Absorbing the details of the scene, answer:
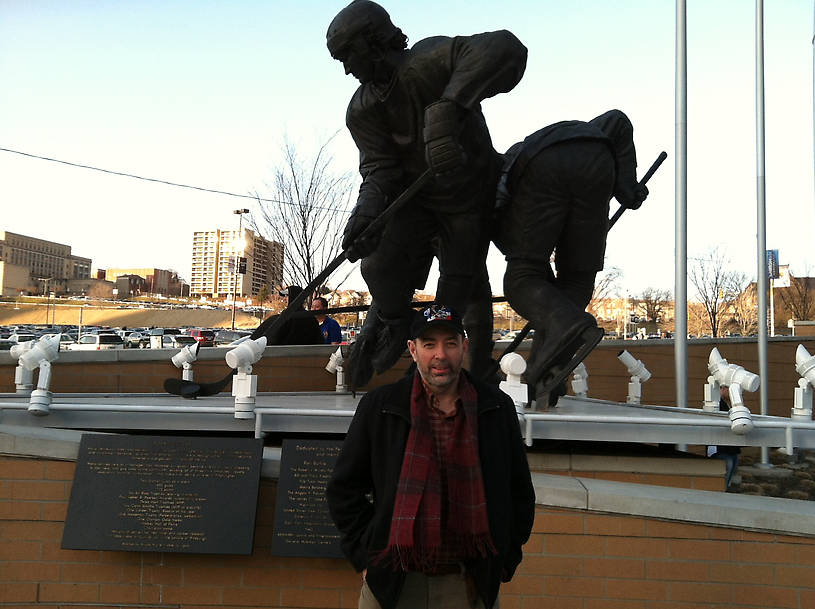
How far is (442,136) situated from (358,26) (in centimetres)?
79

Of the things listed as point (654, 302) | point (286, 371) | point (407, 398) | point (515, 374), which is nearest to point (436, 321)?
point (407, 398)

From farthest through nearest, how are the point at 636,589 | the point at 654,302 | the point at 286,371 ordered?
the point at 654,302 → the point at 286,371 → the point at 636,589

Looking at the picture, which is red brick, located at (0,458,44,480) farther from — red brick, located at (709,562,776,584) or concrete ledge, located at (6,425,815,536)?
red brick, located at (709,562,776,584)

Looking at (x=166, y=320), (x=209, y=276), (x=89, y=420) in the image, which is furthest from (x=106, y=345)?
(x=209, y=276)

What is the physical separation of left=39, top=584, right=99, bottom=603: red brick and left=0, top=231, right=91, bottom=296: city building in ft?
298

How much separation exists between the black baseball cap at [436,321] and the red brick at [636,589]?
5.39ft

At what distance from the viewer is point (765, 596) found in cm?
272

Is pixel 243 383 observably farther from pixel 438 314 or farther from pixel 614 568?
pixel 614 568

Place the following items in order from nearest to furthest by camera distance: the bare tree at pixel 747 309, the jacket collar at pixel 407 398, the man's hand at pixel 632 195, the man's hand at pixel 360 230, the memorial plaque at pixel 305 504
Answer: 1. the jacket collar at pixel 407 398
2. the memorial plaque at pixel 305 504
3. the man's hand at pixel 360 230
4. the man's hand at pixel 632 195
5. the bare tree at pixel 747 309

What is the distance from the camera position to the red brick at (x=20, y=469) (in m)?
3.11

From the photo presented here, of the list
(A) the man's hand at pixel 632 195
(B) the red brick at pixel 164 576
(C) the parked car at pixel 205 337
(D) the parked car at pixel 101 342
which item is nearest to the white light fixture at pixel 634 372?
(A) the man's hand at pixel 632 195

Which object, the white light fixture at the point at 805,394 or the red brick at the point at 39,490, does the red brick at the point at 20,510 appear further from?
the white light fixture at the point at 805,394

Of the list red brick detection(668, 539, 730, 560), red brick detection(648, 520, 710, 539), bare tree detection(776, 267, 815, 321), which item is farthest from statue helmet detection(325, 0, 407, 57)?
bare tree detection(776, 267, 815, 321)

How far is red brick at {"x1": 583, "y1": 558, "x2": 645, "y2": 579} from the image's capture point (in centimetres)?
282
